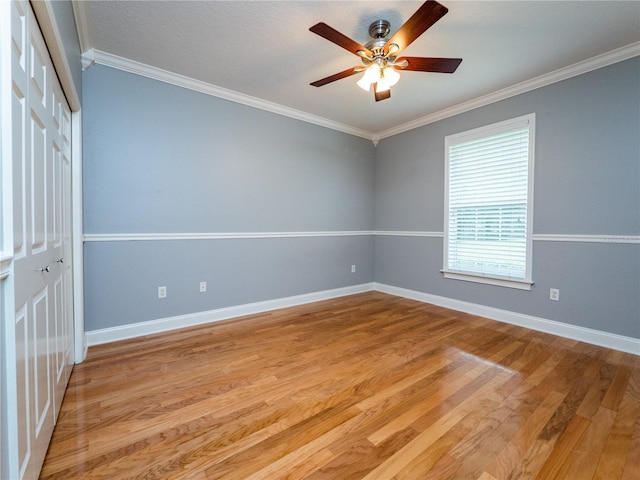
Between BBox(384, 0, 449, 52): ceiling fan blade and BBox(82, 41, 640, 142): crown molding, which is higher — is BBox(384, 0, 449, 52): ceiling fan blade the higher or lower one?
the lower one

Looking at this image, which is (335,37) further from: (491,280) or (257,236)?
(491,280)

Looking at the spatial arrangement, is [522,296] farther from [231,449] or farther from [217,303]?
[217,303]

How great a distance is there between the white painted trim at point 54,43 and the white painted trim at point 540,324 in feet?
13.5

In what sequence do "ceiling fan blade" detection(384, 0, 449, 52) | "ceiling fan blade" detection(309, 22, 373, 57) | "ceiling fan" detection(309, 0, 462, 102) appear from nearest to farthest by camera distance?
1. "ceiling fan blade" detection(384, 0, 449, 52)
2. "ceiling fan blade" detection(309, 22, 373, 57)
3. "ceiling fan" detection(309, 0, 462, 102)

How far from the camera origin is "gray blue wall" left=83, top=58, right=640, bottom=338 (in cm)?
243

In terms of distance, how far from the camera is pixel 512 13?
1.95 m

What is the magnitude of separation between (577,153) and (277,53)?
2.94 m

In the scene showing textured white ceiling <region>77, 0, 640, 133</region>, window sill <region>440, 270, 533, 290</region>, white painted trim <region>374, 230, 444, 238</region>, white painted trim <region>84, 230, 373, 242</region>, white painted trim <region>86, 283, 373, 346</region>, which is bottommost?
white painted trim <region>86, 283, 373, 346</region>

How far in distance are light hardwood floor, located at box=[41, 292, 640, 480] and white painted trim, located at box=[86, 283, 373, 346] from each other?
0.44 feet

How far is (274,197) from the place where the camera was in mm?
3521

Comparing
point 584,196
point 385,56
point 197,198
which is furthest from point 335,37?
point 584,196

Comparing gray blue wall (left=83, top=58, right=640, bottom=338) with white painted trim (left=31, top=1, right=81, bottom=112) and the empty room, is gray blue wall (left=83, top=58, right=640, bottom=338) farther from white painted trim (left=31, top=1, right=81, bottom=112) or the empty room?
white painted trim (left=31, top=1, right=81, bottom=112)

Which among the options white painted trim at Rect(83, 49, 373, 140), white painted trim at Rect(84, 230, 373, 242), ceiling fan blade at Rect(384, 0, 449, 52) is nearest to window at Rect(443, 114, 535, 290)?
white painted trim at Rect(84, 230, 373, 242)

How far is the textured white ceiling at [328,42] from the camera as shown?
6.31ft
